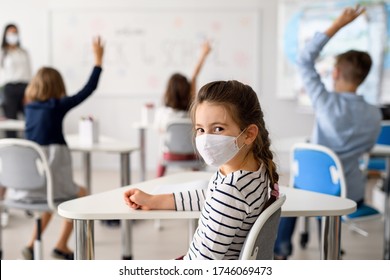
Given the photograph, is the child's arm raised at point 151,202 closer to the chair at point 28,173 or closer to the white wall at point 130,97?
the chair at point 28,173

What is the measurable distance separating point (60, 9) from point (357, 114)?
13.9ft

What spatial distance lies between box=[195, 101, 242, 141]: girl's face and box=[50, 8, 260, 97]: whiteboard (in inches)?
185

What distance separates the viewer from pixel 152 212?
176 centimetres

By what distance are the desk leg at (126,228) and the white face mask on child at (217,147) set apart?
170cm

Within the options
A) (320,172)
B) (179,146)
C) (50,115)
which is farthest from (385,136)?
(50,115)

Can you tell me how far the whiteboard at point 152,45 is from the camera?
621cm

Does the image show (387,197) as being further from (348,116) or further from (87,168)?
(87,168)

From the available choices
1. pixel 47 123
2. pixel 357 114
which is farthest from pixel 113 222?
pixel 357 114

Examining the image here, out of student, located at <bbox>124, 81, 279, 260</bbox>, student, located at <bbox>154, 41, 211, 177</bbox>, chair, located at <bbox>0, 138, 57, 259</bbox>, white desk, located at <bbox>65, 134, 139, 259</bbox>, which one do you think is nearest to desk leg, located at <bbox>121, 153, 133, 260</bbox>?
white desk, located at <bbox>65, 134, 139, 259</bbox>

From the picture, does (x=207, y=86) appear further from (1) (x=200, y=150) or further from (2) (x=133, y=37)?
(2) (x=133, y=37)

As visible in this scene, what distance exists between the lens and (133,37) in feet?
20.6

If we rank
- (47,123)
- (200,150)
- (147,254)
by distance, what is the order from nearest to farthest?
(200,150) → (47,123) → (147,254)

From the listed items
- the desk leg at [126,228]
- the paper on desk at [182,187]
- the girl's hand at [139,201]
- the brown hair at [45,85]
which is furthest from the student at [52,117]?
the girl's hand at [139,201]

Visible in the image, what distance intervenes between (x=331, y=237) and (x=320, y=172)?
754 mm
